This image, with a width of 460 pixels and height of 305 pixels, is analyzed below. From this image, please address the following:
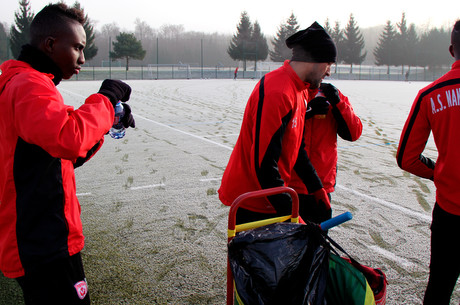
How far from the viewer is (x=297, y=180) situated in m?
3.04

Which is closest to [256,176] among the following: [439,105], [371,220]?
[439,105]

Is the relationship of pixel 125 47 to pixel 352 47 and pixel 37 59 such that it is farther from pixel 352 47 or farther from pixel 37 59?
pixel 37 59

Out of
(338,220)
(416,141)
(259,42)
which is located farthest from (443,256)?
(259,42)

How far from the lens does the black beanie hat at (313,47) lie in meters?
2.49

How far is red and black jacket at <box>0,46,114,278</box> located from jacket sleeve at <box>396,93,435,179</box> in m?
1.67

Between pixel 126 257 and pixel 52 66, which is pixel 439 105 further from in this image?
pixel 126 257

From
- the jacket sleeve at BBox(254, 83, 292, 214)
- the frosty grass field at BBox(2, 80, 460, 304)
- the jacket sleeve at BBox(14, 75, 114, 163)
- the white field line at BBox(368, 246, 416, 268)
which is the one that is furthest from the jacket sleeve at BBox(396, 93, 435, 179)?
the jacket sleeve at BBox(14, 75, 114, 163)

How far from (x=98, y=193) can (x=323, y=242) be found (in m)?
4.51

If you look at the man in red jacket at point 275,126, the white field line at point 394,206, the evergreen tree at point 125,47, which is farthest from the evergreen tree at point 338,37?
the man in red jacket at point 275,126

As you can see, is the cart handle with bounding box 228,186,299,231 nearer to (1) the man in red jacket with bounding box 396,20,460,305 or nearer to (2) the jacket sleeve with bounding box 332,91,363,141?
(1) the man in red jacket with bounding box 396,20,460,305

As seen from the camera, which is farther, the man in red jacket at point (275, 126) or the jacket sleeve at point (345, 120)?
the jacket sleeve at point (345, 120)

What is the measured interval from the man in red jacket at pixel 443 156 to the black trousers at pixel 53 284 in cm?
192

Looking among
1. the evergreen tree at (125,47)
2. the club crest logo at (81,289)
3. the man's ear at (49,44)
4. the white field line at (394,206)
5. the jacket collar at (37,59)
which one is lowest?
the white field line at (394,206)

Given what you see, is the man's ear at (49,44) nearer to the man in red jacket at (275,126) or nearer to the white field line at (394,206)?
the man in red jacket at (275,126)
